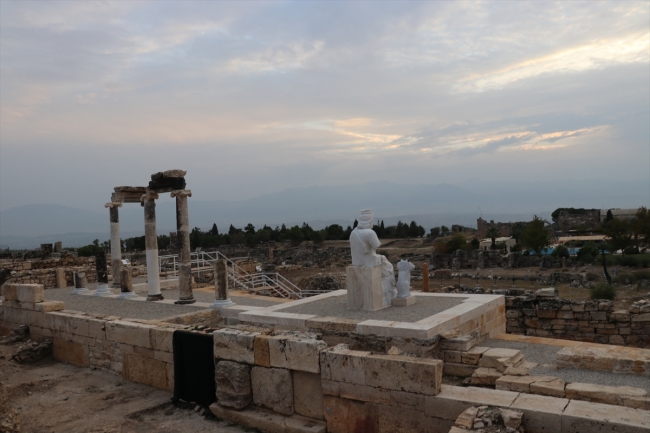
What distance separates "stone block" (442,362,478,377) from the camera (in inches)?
351

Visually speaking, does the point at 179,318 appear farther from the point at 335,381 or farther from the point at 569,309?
the point at 569,309

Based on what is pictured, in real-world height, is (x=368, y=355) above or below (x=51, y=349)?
above

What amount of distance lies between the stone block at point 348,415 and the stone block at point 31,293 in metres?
9.30

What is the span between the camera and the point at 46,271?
2217 cm

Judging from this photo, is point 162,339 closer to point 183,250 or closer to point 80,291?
point 183,250

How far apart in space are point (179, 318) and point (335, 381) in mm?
7537

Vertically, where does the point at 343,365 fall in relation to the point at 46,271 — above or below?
below

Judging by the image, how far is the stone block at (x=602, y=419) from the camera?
178 inches

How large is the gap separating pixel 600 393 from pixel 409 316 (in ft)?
16.8

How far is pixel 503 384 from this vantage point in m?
6.77

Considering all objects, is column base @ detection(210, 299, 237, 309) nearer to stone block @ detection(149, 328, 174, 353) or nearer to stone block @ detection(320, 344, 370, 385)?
stone block @ detection(149, 328, 174, 353)

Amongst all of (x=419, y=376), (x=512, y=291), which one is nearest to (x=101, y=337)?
(x=419, y=376)

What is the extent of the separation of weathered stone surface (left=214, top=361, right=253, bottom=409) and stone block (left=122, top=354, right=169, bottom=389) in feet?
6.07

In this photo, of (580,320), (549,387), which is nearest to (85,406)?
(549,387)
